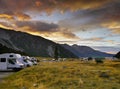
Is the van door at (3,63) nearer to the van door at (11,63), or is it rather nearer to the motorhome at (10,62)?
the motorhome at (10,62)

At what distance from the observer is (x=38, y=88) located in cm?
2077

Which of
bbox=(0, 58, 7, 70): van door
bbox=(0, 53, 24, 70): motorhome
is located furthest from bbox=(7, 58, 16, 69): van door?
bbox=(0, 58, 7, 70): van door

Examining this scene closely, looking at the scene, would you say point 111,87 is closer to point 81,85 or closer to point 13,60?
point 81,85

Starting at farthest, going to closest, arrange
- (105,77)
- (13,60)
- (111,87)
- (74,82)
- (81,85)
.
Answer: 1. (13,60)
2. (105,77)
3. (74,82)
4. (81,85)
5. (111,87)

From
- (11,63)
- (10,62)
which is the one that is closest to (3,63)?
(10,62)

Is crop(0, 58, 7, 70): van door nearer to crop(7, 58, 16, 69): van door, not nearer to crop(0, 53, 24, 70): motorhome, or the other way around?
Answer: crop(0, 53, 24, 70): motorhome

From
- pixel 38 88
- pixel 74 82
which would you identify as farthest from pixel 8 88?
pixel 74 82

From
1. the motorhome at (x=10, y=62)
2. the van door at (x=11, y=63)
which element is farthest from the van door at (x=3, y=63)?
the van door at (x=11, y=63)

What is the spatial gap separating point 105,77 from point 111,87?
237 inches

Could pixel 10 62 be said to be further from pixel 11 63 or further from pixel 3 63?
pixel 3 63

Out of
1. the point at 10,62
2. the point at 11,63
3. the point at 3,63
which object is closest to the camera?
the point at 11,63

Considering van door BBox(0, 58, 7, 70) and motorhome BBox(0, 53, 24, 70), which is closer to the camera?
motorhome BBox(0, 53, 24, 70)

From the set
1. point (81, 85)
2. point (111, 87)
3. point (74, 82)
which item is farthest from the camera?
point (74, 82)

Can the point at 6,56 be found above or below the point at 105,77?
above
